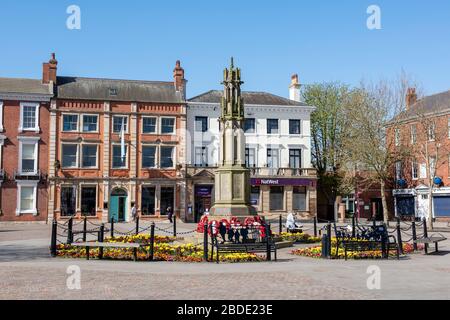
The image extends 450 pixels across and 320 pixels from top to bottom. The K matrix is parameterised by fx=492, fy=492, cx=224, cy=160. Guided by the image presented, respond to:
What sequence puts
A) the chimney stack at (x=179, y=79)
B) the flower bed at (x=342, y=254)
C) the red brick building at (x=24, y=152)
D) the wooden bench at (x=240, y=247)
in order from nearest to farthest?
the wooden bench at (x=240, y=247), the flower bed at (x=342, y=254), the red brick building at (x=24, y=152), the chimney stack at (x=179, y=79)

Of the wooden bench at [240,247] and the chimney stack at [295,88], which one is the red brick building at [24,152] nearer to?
the chimney stack at [295,88]

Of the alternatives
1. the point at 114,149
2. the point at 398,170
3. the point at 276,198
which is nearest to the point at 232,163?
the point at 114,149

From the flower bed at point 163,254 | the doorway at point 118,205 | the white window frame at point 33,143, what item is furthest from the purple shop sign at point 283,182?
the flower bed at point 163,254

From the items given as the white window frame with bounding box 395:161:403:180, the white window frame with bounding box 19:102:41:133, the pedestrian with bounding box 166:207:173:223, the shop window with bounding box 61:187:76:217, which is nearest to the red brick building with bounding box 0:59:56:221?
the white window frame with bounding box 19:102:41:133

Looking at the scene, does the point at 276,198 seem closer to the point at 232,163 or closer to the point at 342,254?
the point at 232,163

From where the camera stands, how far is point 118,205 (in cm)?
4247

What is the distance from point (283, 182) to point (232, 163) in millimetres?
26048

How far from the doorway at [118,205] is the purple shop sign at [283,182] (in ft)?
37.9

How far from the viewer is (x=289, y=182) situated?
150 feet

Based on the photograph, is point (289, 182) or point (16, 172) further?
point (289, 182)

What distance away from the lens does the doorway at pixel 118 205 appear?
42219 millimetres

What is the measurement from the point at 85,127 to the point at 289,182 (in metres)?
18.9
